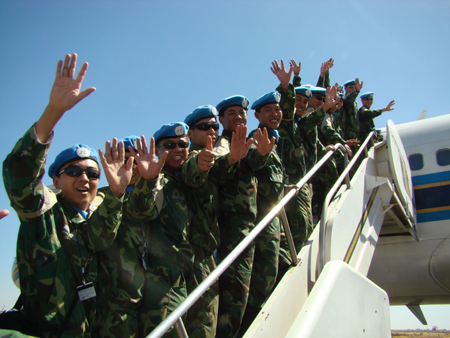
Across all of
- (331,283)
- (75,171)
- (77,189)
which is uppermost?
(75,171)

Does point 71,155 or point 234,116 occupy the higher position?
point 234,116

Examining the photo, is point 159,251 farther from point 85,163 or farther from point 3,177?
point 3,177

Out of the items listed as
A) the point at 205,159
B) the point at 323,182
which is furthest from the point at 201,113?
the point at 323,182

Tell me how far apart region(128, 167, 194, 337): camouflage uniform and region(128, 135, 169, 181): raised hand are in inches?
1.8

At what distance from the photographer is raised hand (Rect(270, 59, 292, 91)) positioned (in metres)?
3.50

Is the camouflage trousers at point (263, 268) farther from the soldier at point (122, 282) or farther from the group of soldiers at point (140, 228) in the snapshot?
the soldier at point (122, 282)

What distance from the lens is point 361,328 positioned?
218 centimetres

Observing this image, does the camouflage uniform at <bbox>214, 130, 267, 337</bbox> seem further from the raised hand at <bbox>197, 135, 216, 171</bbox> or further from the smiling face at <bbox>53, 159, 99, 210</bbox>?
the smiling face at <bbox>53, 159, 99, 210</bbox>

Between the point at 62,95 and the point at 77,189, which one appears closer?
the point at 62,95

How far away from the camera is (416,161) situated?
580 centimetres

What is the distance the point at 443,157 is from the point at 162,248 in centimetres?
533

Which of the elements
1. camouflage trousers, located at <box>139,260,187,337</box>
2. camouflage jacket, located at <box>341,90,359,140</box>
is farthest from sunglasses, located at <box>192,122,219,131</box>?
camouflage jacket, located at <box>341,90,359,140</box>

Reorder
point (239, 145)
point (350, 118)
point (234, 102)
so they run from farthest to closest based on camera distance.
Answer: point (350, 118)
point (234, 102)
point (239, 145)

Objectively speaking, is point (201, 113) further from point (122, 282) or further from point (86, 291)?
point (86, 291)
